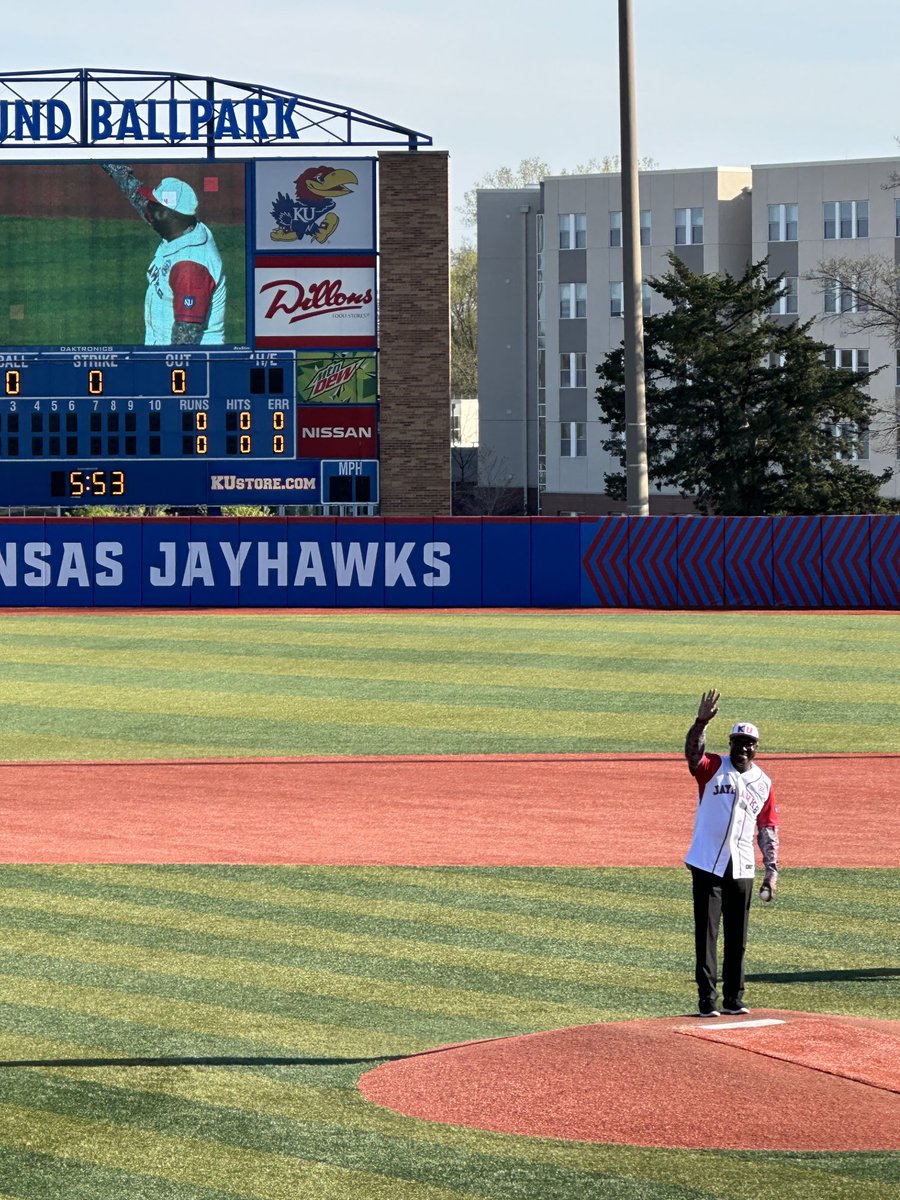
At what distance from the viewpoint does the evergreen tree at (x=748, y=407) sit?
2103 inches

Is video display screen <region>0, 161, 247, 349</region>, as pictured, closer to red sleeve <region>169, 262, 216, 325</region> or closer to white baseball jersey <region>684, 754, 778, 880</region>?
red sleeve <region>169, 262, 216, 325</region>

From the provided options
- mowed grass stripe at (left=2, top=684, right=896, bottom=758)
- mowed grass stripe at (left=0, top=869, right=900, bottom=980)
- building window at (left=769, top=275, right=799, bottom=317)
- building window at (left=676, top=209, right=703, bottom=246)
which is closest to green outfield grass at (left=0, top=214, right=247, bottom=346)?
mowed grass stripe at (left=2, top=684, right=896, bottom=758)

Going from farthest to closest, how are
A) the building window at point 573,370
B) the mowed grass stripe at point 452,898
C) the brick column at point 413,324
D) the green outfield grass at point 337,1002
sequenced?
the building window at point 573,370
the brick column at point 413,324
the mowed grass stripe at point 452,898
the green outfield grass at point 337,1002

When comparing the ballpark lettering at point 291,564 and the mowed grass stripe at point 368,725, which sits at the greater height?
the ballpark lettering at point 291,564

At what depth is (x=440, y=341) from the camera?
41.3 metres

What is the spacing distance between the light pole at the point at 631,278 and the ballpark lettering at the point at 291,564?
5.20m

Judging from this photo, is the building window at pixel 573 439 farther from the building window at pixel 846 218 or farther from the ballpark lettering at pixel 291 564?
the ballpark lettering at pixel 291 564

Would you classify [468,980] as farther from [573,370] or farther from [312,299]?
[573,370]

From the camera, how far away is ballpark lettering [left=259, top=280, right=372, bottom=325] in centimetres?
3925

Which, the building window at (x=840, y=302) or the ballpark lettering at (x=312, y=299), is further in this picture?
the building window at (x=840, y=302)

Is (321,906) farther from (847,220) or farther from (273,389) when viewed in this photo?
(847,220)

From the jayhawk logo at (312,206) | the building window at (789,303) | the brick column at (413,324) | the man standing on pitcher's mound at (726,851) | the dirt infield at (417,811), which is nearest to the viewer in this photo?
the man standing on pitcher's mound at (726,851)

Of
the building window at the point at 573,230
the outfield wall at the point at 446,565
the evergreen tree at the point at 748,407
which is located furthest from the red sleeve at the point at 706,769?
the building window at the point at 573,230

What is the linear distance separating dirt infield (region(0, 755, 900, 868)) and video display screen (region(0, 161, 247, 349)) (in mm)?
19451
